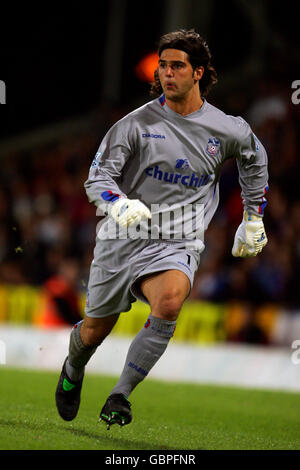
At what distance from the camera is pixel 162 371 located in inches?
424

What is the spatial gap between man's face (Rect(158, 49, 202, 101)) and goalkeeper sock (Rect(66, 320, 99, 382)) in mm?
1674

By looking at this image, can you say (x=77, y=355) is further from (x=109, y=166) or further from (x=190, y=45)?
(x=190, y=45)

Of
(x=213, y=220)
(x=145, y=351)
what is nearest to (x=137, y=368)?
(x=145, y=351)

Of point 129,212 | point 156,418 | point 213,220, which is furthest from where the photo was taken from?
point 213,220

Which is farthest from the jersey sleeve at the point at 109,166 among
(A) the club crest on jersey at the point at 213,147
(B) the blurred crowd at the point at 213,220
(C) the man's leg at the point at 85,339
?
(B) the blurred crowd at the point at 213,220

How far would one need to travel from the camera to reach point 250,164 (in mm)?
5711

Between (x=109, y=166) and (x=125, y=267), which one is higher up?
(x=109, y=166)

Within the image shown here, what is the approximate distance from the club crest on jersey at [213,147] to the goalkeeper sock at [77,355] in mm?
1450

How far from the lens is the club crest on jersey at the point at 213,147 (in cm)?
551

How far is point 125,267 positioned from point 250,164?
3.73 ft

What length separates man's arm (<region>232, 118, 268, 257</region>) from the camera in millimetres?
5645

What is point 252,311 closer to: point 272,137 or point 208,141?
point 272,137

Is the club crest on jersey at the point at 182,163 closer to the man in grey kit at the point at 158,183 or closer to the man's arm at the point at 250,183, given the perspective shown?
the man in grey kit at the point at 158,183
